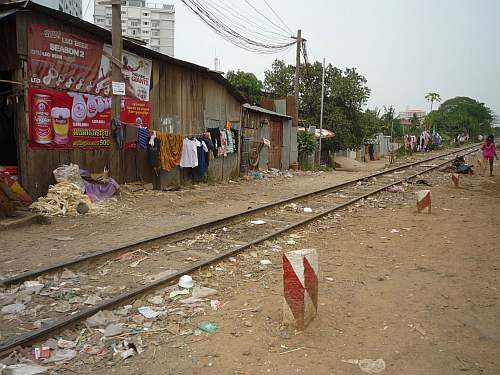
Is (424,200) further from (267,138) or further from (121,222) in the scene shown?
(267,138)

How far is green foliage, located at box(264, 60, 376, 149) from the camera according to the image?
29016 millimetres

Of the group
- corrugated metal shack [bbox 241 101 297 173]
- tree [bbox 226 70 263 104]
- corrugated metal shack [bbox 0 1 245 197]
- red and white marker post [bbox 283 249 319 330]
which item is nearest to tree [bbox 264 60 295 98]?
tree [bbox 226 70 263 104]

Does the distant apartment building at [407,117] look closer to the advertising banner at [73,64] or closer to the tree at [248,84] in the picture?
the tree at [248,84]

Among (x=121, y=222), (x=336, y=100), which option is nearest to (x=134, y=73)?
(x=121, y=222)

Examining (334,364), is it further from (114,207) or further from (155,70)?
(155,70)

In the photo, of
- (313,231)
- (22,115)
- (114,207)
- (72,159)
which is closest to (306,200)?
(313,231)

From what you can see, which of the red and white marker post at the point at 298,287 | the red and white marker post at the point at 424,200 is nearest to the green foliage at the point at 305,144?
the red and white marker post at the point at 424,200

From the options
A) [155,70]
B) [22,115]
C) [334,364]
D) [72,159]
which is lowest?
[334,364]

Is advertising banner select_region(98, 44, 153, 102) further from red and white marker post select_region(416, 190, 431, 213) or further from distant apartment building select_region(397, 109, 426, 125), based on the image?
distant apartment building select_region(397, 109, 426, 125)

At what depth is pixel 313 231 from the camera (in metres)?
8.36

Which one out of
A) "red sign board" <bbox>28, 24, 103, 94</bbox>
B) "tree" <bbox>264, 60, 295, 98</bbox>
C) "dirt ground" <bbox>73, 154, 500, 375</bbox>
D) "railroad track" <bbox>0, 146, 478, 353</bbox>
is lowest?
"dirt ground" <bbox>73, 154, 500, 375</bbox>

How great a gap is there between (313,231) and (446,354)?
4.90 m

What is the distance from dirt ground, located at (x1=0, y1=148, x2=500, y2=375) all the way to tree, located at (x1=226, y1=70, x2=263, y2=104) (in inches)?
1131

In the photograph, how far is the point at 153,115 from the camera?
43.1ft
